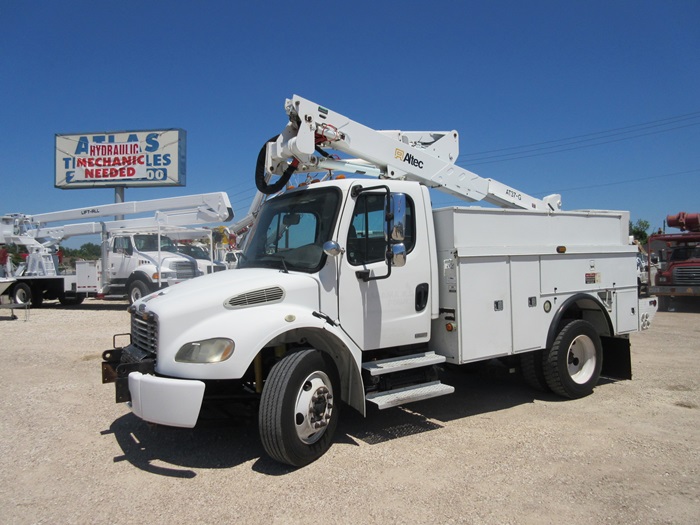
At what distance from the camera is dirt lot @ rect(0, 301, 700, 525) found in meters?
3.61

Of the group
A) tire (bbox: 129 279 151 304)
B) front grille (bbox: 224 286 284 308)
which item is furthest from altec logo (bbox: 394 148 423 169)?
tire (bbox: 129 279 151 304)

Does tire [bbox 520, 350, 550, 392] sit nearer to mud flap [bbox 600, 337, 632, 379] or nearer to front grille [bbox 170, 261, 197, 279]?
mud flap [bbox 600, 337, 632, 379]

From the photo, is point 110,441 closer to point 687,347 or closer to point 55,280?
point 687,347

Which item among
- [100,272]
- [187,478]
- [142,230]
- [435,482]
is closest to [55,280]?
[100,272]

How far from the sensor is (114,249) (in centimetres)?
1822

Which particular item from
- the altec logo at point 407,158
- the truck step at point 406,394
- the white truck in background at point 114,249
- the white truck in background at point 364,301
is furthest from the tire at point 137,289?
the truck step at point 406,394

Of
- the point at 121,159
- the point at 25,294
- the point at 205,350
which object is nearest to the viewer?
the point at 205,350

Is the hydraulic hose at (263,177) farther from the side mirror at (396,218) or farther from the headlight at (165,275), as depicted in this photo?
the headlight at (165,275)

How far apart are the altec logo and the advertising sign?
75.8 feet

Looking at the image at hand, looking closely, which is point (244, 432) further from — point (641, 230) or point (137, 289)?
point (641, 230)

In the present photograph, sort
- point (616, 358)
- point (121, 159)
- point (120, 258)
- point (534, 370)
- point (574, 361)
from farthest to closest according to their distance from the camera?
1. point (121, 159)
2. point (120, 258)
3. point (616, 358)
4. point (574, 361)
5. point (534, 370)

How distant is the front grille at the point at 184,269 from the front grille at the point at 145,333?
1246cm

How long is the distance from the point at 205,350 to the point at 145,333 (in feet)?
2.60

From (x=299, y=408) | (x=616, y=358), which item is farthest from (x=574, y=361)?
(x=299, y=408)
